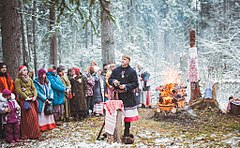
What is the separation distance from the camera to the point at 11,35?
7.93 meters

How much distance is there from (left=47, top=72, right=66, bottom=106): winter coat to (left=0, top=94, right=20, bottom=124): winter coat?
186 cm

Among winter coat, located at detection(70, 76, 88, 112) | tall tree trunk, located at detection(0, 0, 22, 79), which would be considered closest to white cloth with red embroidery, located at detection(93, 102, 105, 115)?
winter coat, located at detection(70, 76, 88, 112)

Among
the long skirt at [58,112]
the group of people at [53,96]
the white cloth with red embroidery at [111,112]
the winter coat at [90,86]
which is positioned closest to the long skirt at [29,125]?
the group of people at [53,96]

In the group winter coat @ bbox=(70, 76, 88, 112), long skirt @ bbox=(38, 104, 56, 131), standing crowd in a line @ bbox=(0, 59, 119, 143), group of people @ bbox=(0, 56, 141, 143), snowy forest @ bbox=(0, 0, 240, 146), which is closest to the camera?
group of people @ bbox=(0, 56, 141, 143)

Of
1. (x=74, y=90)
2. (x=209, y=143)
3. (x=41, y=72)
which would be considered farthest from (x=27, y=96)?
(x=209, y=143)

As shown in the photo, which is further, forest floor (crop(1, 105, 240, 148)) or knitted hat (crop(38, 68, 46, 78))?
knitted hat (crop(38, 68, 46, 78))

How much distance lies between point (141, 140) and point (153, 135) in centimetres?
59

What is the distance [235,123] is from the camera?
7961 millimetres

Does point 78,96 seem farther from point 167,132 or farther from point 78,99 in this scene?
point 167,132

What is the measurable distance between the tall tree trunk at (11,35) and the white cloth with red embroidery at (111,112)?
3.42 meters

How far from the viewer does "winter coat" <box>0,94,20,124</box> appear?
6590 millimetres

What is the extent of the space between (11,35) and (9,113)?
2342 mm

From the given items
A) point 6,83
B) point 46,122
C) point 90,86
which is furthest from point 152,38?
point 6,83

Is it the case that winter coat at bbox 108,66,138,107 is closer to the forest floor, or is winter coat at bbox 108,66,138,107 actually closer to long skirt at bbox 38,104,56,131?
the forest floor
